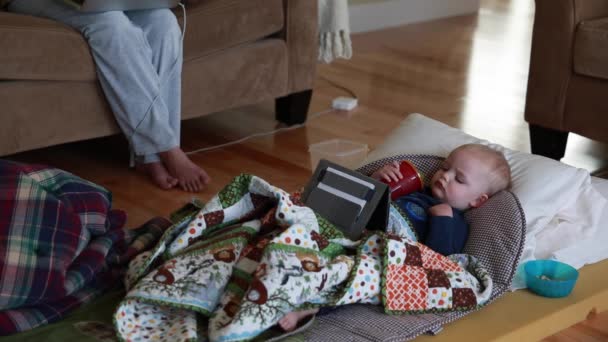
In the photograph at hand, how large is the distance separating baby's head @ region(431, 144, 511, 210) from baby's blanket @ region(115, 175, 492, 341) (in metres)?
0.18

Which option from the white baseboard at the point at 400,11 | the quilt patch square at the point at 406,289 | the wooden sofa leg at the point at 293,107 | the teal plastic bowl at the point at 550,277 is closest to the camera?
the quilt patch square at the point at 406,289

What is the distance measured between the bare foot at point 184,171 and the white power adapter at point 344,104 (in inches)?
33.5

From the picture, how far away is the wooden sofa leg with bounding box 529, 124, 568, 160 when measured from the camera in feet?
8.73

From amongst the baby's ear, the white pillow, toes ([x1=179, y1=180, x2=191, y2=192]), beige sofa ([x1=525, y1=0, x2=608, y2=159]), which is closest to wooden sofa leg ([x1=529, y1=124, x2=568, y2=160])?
beige sofa ([x1=525, y1=0, x2=608, y2=159])

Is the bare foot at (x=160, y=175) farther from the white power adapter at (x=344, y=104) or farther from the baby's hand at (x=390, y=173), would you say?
the white power adapter at (x=344, y=104)

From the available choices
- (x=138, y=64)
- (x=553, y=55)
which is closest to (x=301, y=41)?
(x=138, y=64)

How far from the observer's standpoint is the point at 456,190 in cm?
186

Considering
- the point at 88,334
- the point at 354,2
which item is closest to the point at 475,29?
the point at 354,2

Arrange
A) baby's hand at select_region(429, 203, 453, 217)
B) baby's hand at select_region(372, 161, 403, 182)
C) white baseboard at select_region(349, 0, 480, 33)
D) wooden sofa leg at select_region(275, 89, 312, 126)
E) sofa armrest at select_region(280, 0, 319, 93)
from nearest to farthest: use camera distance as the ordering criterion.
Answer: baby's hand at select_region(429, 203, 453, 217) < baby's hand at select_region(372, 161, 403, 182) < sofa armrest at select_region(280, 0, 319, 93) < wooden sofa leg at select_region(275, 89, 312, 126) < white baseboard at select_region(349, 0, 480, 33)

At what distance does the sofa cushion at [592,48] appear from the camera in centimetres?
241

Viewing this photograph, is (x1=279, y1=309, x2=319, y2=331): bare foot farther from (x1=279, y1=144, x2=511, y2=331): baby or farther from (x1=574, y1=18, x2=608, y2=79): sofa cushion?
(x1=574, y1=18, x2=608, y2=79): sofa cushion

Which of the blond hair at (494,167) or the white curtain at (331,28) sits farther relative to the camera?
the white curtain at (331,28)

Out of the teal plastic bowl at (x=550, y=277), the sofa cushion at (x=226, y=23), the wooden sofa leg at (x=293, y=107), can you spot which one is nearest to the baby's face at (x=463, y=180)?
the teal plastic bowl at (x=550, y=277)

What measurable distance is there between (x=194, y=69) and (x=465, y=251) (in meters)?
1.15
